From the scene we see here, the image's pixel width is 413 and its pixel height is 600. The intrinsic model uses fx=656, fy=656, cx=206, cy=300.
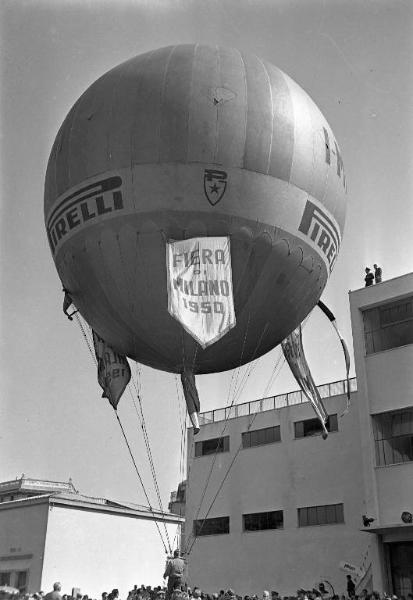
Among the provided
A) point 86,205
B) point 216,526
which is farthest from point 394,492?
point 86,205

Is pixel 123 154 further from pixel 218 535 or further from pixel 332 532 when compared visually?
pixel 218 535

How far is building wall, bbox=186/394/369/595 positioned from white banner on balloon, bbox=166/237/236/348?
17.5 meters

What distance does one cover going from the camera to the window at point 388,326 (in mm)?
26297

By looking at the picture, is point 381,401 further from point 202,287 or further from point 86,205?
point 86,205

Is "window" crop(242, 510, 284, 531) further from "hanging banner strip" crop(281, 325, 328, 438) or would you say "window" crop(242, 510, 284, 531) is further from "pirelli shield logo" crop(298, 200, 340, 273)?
"pirelli shield logo" crop(298, 200, 340, 273)

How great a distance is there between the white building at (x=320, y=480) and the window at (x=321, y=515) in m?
0.04

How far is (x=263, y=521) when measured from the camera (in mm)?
31391

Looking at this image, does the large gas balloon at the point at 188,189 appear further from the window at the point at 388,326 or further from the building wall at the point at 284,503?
the building wall at the point at 284,503

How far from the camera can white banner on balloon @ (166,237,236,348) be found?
13.5 metres

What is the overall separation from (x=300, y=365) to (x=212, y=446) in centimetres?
1842

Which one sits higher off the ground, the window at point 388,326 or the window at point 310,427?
the window at point 388,326

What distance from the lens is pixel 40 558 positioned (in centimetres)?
3219

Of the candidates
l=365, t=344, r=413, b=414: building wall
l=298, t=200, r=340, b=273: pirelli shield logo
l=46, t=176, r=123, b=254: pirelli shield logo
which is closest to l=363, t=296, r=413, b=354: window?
l=365, t=344, r=413, b=414: building wall

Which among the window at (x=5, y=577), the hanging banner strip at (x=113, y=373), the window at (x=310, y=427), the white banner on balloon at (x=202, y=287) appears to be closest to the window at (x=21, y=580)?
the window at (x=5, y=577)
